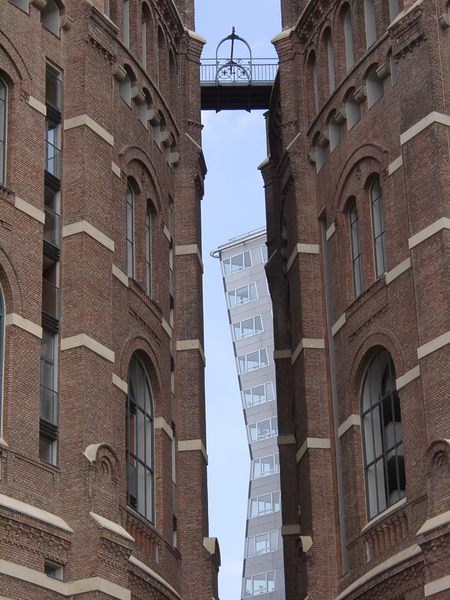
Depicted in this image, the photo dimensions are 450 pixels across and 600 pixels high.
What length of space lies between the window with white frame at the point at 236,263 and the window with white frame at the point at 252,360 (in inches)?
278

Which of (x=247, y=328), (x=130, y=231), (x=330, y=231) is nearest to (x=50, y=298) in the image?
(x=130, y=231)

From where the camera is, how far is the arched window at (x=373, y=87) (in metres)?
45.7

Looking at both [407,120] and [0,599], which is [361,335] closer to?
[407,120]

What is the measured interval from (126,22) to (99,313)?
1166 cm

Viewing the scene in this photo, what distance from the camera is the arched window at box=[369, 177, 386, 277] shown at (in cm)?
4406

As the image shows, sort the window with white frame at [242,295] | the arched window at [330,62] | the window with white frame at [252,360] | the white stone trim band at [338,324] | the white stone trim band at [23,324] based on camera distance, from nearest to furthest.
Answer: the white stone trim band at [23,324], the white stone trim band at [338,324], the arched window at [330,62], the window with white frame at [252,360], the window with white frame at [242,295]

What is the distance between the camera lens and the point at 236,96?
208ft

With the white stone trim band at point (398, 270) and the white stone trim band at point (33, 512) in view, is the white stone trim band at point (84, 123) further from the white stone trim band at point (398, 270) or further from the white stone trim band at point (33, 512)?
the white stone trim band at point (33, 512)

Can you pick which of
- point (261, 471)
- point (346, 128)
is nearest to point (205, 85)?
point (346, 128)

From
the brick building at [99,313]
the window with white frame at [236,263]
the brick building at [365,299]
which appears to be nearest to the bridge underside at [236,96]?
the brick building at [365,299]

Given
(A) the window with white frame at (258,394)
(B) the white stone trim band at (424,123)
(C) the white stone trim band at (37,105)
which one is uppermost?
(A) the window with white frame at (258,394)

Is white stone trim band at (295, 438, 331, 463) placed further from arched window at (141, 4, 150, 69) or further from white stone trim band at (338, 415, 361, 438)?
arched window at (141, 4, 150, 69)

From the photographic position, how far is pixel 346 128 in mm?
47406

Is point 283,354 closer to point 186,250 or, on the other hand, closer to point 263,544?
point 186,250
